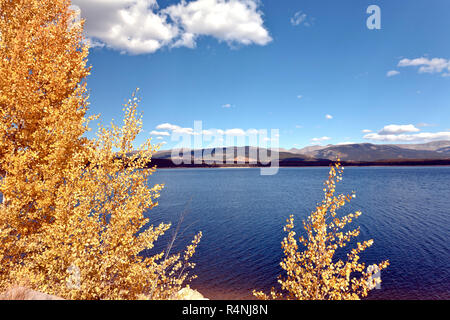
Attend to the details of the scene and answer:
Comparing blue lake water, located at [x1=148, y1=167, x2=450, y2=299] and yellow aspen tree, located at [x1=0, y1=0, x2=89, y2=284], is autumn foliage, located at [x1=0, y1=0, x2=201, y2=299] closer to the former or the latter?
yellow aspen tree, located at [x1=0, y1=0, x2=89, y2=284]

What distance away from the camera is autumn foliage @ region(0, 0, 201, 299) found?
8828 millimetres

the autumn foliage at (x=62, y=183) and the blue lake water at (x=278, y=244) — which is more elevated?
the autumn foliage at (x=62, y=183)

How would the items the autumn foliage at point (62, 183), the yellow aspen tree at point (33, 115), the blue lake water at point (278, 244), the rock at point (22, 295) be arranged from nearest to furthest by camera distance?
the rock at point (22, 295) < the autumn foliage at point (62, 183) < the yellow aspen tree at point (33, 115) < the blue lake water at point (278, 244)

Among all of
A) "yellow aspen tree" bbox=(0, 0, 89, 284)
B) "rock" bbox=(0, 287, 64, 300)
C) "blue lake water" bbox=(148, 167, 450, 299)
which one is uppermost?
"yellow aspen tree" bbox=(0, 0, 89, 284)

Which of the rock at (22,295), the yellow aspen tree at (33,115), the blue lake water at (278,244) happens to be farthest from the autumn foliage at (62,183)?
the blue lake water at (278,244)

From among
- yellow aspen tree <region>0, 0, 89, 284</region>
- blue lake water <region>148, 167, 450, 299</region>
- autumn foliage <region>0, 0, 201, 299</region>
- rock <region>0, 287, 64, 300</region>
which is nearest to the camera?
rock <region>0, 287, 64, 300</region>

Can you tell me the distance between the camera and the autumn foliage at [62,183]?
8828 millimetres

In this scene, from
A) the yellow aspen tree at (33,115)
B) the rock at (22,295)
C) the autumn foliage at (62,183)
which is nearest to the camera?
the rock at (22,295)

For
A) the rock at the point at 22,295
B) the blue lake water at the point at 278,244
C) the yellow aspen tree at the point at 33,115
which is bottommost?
the blue lake water at the point at 278,244

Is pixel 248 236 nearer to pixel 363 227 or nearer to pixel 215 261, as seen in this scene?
pixel 215 261

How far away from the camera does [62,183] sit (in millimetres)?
11117

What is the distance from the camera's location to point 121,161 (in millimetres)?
9859

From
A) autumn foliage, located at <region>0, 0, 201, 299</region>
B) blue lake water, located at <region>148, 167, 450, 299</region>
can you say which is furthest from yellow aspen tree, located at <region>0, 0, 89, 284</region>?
blue lake water, located at <region>148, 167, 450, 299</region>

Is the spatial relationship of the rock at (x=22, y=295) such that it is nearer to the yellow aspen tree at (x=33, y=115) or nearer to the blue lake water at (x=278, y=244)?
the yellow aspen tree at (x=33, y=115)
